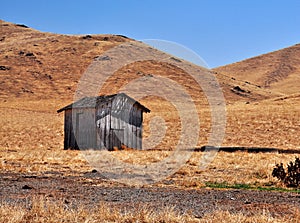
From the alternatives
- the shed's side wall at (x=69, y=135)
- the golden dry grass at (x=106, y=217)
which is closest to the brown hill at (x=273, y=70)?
the shed's side wall at (x=69, y=135)

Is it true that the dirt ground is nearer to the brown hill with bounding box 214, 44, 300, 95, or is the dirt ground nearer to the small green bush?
the small green bush

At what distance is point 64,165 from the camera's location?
20.1 metres

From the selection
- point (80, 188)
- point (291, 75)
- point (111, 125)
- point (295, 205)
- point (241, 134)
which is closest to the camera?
point (295, 205)

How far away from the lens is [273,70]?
166 metres

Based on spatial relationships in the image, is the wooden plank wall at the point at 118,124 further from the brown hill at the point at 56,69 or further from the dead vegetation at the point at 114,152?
the brown hill at the point at 56,69

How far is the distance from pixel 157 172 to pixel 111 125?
16.6 m

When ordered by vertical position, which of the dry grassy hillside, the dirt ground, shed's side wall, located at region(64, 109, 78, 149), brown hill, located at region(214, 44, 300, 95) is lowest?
the dirt ground

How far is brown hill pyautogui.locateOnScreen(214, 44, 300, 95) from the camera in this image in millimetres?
149125

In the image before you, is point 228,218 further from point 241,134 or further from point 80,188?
point 241,134

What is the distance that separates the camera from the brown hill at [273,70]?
5871 inches

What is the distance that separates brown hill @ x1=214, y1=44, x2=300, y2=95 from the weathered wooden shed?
4176 inches

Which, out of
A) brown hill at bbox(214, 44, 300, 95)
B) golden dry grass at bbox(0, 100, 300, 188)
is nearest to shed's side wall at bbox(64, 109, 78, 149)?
golden dry grass at bbox(0, 100, 300, 188)

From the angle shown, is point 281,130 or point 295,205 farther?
point 281,130

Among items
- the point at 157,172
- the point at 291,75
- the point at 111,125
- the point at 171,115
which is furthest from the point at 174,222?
the point at 291,75
